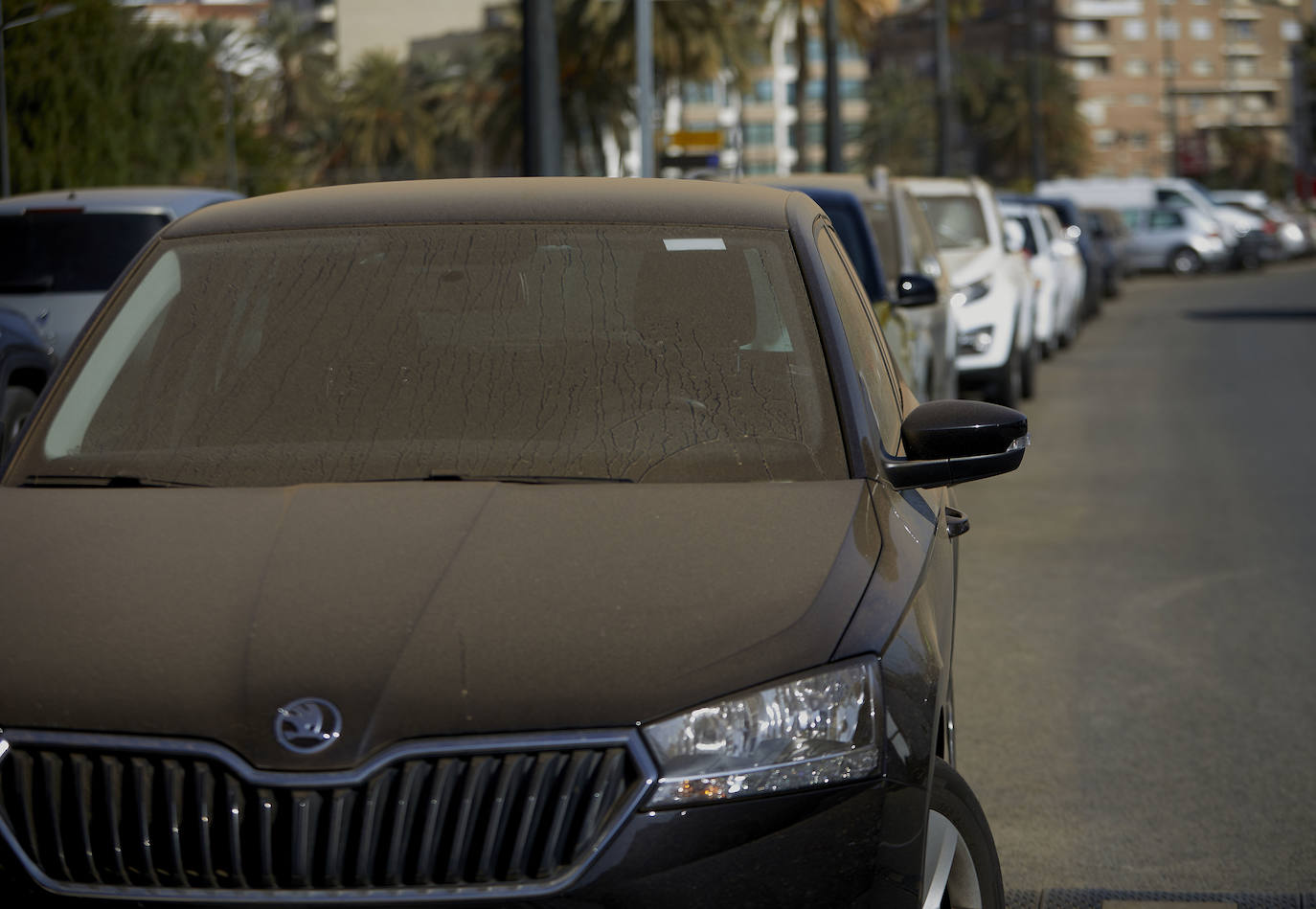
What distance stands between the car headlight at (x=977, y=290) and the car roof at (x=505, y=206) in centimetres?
1192

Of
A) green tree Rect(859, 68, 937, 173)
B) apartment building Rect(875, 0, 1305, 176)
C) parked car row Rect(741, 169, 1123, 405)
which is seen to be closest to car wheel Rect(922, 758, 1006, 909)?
parked car row Rect(741, 169, 1123, 405)

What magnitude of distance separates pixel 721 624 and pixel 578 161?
56951 mm

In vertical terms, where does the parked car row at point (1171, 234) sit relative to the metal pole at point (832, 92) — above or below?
below

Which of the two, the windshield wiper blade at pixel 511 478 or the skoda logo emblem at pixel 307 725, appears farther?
the windshield wiper blade at pixel 511 478

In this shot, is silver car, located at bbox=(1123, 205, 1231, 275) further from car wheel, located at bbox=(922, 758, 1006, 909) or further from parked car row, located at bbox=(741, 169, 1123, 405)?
car wheel, located at bbox=(922, 758, 1006, 909)

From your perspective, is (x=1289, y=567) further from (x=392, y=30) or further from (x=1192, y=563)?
(x=392, y=30)

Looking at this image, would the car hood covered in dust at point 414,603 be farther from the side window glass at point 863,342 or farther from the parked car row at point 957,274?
the parked car row at point 957,274

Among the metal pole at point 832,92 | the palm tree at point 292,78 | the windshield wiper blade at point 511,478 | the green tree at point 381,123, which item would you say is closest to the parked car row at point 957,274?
the windshield wiper blade at point 511,478

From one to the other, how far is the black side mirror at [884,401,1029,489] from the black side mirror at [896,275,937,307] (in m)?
6.05

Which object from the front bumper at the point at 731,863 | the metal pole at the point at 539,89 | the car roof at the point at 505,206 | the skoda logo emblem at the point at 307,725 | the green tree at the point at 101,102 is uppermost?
the green tree at the point at 101,102

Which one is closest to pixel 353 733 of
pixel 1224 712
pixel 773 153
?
pixel 1224 712

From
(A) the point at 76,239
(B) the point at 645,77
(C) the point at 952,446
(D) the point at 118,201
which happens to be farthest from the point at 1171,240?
(C) the point at 952,446

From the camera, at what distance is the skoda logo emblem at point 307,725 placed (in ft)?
8.82

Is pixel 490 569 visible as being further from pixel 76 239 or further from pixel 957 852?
pixel 76 239
